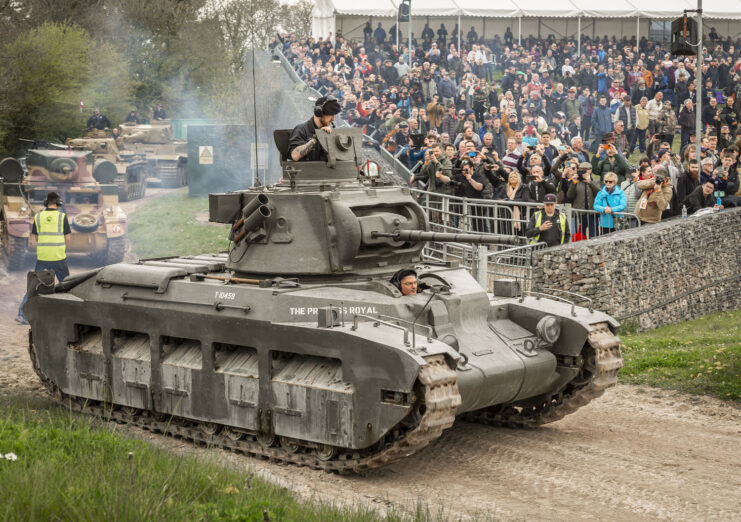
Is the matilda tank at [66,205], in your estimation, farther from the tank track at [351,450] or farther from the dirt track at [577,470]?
the dirt track at [577,470]

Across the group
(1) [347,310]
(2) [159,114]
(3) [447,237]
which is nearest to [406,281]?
(3) [447,237]

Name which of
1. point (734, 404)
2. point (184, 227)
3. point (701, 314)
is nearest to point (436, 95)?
point (184, 227)

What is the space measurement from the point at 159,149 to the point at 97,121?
4054mm

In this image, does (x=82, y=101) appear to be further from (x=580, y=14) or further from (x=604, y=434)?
(x=604, y=434)

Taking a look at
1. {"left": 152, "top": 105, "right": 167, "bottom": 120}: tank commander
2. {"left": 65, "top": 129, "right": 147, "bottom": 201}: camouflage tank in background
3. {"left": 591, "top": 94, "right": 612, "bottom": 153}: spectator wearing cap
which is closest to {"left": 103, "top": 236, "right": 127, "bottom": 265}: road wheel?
{"left": 65, "top": 129, "right": 147, "bottom": 201}: camouflage tank in background

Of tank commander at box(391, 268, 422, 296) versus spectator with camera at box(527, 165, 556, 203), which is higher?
spectator with camera at box(527, 165, 556, 203)

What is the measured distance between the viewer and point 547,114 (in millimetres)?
30094

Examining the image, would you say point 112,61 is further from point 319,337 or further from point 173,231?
point 319,337

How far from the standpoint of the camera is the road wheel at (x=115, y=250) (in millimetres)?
22266

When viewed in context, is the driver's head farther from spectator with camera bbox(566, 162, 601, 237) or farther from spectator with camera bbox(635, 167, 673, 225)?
spectator with camera bbox(635, 167, 673, 225)

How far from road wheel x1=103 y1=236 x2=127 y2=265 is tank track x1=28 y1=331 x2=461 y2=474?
9579 millimetres

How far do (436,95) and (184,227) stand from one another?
748 centimetres

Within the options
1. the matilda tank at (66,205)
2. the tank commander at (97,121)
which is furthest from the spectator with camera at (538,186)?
the tank commander at (97,121)

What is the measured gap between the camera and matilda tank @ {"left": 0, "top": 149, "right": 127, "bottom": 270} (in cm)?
2212
